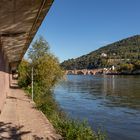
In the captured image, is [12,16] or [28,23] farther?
[28,23]

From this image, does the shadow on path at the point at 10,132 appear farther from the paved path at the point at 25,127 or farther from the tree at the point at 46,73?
the tree at the point at 46,73

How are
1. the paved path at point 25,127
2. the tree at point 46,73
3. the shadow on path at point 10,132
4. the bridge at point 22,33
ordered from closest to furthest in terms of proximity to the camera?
1. the bridge at point 22,33
2. the shadow on path at point 10,132
3. the paved path at point 25,127
4. the tree at point 46,73

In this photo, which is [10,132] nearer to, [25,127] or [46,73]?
[25,127]

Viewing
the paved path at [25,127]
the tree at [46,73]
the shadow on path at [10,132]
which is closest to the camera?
the shadow on path at [10,132]

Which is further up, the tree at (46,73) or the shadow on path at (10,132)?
the tree at (46,73)

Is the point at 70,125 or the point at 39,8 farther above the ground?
the point at 39,8

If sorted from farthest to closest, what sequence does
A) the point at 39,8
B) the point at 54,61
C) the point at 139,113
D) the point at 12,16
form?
the point at 54,61
the point at 139,113
the point at 12,16
the point at 39,8

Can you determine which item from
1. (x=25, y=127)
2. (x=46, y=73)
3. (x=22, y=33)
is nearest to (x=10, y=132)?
(x=25, y=127)

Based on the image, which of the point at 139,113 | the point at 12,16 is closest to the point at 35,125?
the point at 12,16

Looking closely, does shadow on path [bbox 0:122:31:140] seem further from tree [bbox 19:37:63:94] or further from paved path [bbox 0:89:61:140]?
tree [bbox 19:37:63:94]

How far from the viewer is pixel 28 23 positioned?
10484mm

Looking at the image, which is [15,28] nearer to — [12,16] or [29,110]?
[12,16]

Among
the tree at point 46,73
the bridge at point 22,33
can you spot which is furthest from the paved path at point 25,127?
the tree at point 46,73

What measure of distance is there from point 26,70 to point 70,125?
30.6 m
